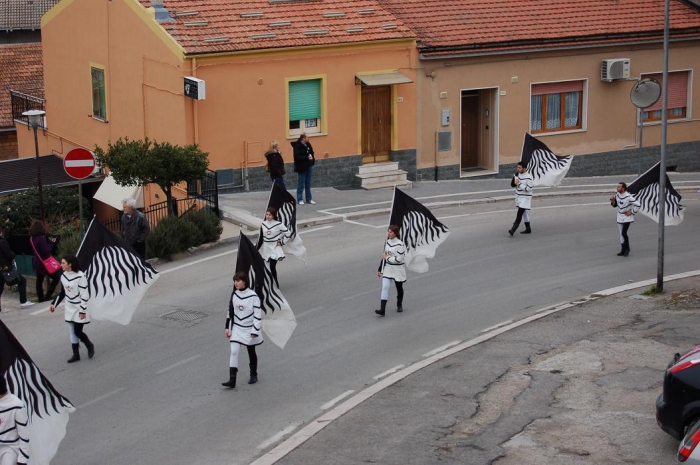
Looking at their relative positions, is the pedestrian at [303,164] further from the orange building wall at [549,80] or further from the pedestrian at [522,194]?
the pedestrian at [522,194]

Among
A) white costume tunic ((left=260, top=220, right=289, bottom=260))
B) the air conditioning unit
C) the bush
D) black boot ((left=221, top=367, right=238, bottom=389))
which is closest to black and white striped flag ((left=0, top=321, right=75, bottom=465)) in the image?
black boot ((left=221, top=367, right=238, bottom=389))

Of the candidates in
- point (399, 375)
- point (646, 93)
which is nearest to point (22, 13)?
point (646, 93)

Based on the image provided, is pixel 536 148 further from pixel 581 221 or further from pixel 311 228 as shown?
pixel 311 228

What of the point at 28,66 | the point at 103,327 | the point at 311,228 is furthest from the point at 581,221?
the point at 28,66

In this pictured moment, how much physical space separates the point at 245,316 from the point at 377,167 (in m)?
14.2

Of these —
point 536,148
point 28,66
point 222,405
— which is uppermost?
point 28,66

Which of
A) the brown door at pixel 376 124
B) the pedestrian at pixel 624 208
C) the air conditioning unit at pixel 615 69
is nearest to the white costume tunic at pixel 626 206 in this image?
the pedestrian at pixel 624 208

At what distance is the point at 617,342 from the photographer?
14.4 meters

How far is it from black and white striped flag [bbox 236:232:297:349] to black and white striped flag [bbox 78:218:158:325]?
2.35m

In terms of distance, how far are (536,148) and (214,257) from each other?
715cm

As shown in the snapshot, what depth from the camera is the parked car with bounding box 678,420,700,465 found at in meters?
9.08

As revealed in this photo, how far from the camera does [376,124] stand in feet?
89.0

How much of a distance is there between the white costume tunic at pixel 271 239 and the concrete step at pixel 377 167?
9.61 meters

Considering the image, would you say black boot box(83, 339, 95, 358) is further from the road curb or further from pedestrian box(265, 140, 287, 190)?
pedestrian box(265, 140, 287, 190)
